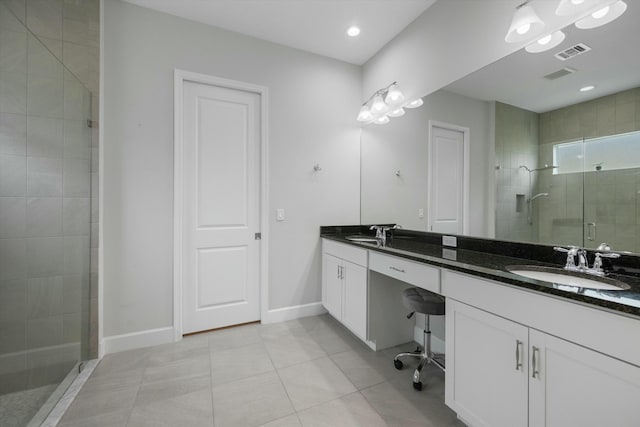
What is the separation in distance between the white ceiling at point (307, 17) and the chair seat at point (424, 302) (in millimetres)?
2321

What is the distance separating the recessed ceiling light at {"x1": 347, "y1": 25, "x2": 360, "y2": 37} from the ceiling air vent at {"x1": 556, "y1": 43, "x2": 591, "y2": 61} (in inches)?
64.4

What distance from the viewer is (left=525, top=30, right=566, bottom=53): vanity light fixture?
144cm

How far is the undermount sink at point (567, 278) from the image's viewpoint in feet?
3.64

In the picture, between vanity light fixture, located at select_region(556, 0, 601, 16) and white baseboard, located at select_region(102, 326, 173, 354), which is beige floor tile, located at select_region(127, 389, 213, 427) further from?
vanity light fixture, located at select_region(556, 0, 601, 16)

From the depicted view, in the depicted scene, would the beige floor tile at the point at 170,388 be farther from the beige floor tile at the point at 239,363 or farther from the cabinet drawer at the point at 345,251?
the cabinet drawer at the point at 345,251

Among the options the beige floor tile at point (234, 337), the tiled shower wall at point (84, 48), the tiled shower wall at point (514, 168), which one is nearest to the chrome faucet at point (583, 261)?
the tiled shower wall at point (514, 168)

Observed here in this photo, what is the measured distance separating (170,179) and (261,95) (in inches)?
47.0

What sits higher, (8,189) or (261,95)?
(261,95)

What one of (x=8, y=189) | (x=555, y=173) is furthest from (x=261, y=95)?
(x=555, y=173)

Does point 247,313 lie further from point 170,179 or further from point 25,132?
point 25,132

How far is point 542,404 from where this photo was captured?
1014mm

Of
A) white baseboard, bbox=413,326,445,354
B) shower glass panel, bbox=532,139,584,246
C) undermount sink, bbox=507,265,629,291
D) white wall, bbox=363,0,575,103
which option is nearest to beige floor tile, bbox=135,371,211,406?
white baseboard, bbox=413,326,445,354

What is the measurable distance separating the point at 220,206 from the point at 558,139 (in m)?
2.56

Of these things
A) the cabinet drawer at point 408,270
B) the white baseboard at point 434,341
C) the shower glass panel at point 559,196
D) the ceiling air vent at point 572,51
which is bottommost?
the white baseboard at point 434,341
